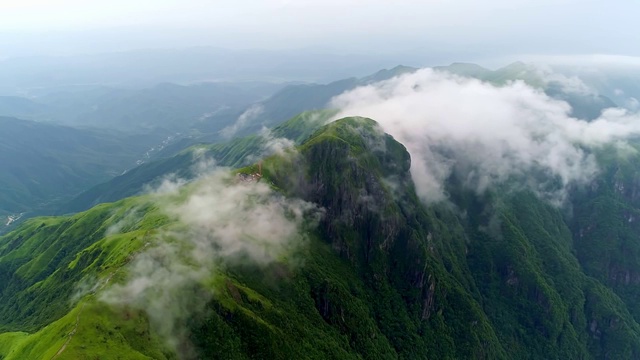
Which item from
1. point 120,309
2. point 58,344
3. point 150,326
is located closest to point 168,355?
point 150,326

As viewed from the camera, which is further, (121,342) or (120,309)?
(120,309)

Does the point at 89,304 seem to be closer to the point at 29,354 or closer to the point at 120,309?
the point at 120,309

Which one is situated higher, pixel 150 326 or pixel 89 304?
pixel 89 304

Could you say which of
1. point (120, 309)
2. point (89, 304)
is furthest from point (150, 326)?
point (89, 304)

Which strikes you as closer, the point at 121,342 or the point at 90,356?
the point at 90,356

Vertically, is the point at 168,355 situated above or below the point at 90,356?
below

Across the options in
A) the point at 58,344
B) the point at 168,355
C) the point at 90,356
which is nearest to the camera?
the point at 90,356

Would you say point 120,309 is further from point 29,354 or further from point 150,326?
point 29,354

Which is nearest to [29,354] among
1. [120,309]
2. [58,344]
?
[58,344]

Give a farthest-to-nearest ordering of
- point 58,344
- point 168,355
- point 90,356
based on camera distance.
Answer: point 168,355
point 58,344
point 90,356
